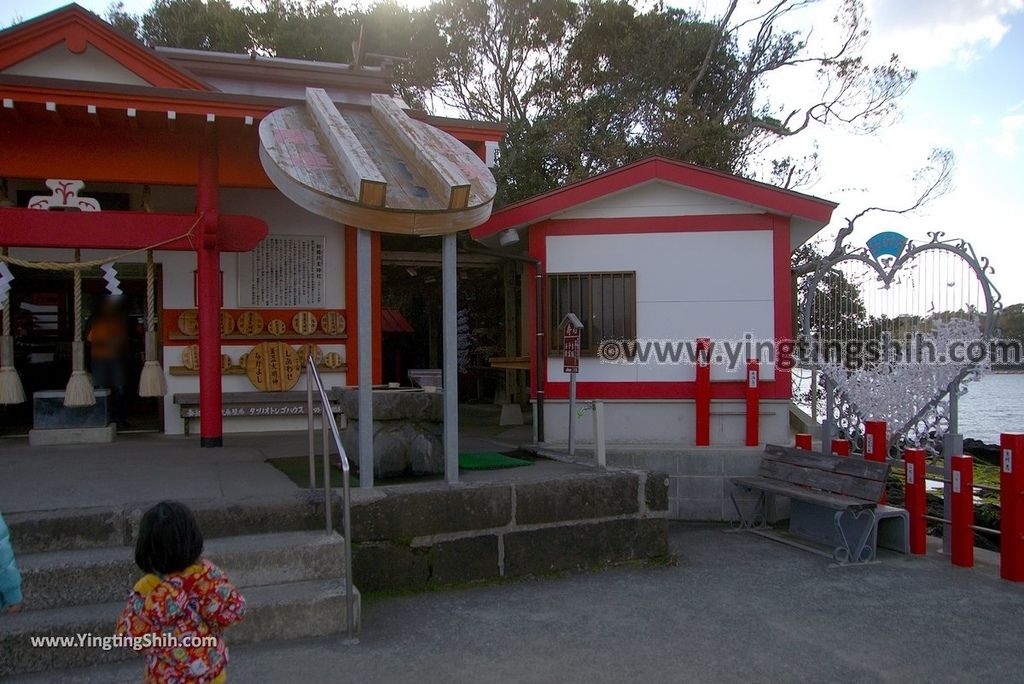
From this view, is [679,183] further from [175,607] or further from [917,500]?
[175,607]

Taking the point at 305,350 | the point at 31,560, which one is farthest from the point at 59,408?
the point at 31,560

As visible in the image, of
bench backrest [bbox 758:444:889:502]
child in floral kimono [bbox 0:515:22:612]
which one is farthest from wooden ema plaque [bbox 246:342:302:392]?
child in floral kimono [bbox 0:515:22:612]

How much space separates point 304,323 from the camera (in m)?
9.55

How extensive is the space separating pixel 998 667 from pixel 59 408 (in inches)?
339

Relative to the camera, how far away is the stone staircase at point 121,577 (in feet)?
14.2

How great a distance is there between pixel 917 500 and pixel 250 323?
732cm

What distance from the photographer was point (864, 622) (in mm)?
5516

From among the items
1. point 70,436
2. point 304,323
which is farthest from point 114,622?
point 304,323

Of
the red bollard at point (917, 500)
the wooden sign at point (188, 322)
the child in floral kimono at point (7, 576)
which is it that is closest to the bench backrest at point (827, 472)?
the red bollard at point (917, 500)

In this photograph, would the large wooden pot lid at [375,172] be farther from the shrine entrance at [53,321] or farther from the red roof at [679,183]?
the shrine entrance at [53,321]

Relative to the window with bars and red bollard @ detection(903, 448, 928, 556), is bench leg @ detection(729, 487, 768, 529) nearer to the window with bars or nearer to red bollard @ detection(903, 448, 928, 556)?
red bollard @ detection(903, 448, 928, 556)

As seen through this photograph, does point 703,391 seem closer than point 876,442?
No

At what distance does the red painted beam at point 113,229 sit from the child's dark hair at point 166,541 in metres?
5.24

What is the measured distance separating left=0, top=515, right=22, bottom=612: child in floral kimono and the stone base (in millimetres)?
5446
